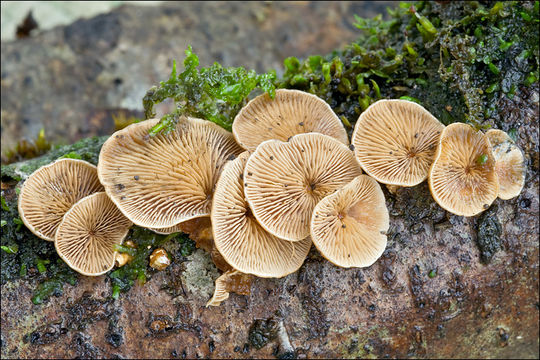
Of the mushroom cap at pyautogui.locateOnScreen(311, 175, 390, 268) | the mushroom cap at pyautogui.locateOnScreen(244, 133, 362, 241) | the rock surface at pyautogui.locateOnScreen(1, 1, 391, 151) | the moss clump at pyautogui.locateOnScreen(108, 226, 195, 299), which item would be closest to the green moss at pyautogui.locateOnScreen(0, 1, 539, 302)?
the moss clump at pyautogui.locateOnScreen(108, 226, 195, 299)

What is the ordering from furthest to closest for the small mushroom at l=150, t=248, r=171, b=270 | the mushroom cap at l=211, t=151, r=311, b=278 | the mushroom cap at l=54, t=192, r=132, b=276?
the small mushroom at l=150, t=248, r=171, b=270, the mushroom cap at l=54, t=192, r=132, b=276, the mushroom cap at l=211, t=151, r=311, b=278

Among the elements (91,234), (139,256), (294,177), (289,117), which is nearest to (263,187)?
(294,177)

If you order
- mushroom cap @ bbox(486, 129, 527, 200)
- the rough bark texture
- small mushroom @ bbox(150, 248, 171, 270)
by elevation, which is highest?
mushroom cap @ bbox(486, 129, 527, 200)

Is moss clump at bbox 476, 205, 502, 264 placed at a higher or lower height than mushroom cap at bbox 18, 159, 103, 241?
lower

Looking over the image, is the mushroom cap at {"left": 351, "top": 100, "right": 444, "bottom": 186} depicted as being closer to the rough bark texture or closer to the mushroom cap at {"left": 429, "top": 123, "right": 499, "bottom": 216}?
the mushroom cap at {"left": 429, "top": 123, "right": 499, "bottom": 216}

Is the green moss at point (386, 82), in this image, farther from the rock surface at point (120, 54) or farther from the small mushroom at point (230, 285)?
the rock surface at point (120, 54)

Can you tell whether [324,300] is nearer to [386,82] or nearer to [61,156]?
[386,82]

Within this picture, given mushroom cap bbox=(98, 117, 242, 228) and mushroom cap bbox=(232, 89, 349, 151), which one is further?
mushroom cap bbox=(232, 89, 349, 151)
